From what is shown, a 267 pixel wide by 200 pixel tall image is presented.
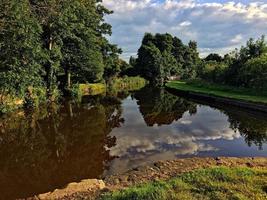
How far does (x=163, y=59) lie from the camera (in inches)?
3900

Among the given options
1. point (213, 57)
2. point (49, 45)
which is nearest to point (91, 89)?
point (49, 45)

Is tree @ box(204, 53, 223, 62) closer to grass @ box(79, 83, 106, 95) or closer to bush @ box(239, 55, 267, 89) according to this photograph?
grass @ box(79, 83, 106, 95)

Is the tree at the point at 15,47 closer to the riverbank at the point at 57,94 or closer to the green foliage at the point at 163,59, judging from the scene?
the riverbank at the point at 57,94

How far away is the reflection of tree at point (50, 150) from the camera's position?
14078mm

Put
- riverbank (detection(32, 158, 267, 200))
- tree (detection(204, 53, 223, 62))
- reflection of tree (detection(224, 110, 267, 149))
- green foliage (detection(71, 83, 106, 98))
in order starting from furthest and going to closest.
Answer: tree (detection(204, 53, 223, 62)), green foliage (detection(71, 83, 106, 98)), reflection of tree (detection(224, 110, 267, 149)), riverbank (detection(32, 158, 267, 200))

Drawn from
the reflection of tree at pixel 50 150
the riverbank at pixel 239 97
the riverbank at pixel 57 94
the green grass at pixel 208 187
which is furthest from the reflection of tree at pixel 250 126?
the riverbank at pixel 57 94

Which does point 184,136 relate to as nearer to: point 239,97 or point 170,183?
point 170,183

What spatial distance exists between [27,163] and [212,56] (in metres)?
125

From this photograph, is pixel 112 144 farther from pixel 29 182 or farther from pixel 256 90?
pixel 256 90

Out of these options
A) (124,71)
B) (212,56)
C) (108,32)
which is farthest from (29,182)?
(212,56)

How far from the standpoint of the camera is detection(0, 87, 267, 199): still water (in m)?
15.1

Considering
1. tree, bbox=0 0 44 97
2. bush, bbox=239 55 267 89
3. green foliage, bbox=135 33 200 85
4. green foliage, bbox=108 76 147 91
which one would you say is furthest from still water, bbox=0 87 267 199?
green foliage, bbox=135 33 200 85

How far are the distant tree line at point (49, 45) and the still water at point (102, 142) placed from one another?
3.96m

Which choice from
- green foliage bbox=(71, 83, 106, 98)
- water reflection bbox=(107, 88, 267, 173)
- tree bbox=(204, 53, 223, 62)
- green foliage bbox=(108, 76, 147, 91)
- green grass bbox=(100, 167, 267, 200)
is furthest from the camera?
tree bbox=(204, 53, 223, 62)
